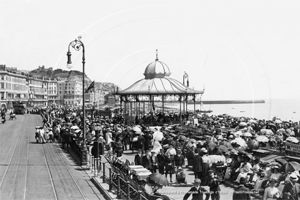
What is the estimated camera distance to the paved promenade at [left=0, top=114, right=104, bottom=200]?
12.0m

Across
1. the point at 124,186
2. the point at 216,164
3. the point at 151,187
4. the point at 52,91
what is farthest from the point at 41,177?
the point at 52,91

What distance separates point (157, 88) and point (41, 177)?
20869 mm

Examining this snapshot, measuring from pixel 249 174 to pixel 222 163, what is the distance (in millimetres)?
2063

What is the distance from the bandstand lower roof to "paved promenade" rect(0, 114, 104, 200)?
12782 mm

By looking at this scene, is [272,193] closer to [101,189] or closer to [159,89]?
[101,189]

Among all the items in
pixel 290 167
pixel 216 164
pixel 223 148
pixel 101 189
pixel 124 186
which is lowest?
pixel 101 189

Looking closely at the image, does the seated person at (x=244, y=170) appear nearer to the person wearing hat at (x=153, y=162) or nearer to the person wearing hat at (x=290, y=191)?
the person wearing hat at (x=290, y=191)

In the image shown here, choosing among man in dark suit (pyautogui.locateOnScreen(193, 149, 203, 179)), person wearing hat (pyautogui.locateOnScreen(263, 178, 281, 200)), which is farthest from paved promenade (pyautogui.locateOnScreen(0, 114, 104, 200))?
person wearing hat (pyautogui.locateOnScreen(263, 178, 281, 200))

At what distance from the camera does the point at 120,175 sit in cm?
1173

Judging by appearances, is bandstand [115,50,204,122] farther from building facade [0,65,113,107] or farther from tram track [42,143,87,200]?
building facade [0,65,113,107]

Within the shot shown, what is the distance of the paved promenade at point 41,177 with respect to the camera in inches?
471

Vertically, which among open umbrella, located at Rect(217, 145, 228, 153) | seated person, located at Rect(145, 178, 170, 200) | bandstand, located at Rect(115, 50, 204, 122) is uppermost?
bandstand, located at Rect(115, 50, 204, 122)

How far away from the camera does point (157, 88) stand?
3441cm

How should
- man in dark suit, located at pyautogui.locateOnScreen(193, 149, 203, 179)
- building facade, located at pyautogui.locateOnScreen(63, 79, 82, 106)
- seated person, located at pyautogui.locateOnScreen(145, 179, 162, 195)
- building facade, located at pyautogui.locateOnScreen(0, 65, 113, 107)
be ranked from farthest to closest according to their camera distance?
building facade, located at pyautogui.locateOnScreen(63, 79, 82, 106) → building facade, located at pyautogui.locateOnScreen(0, 65, 113, 107) → man in dark suit, located at pyautogui.locateOnScreen(193, 149, 203, 179) → seated person, located at pyautogui.locateOnScreen(145, 179, 162, 195)
